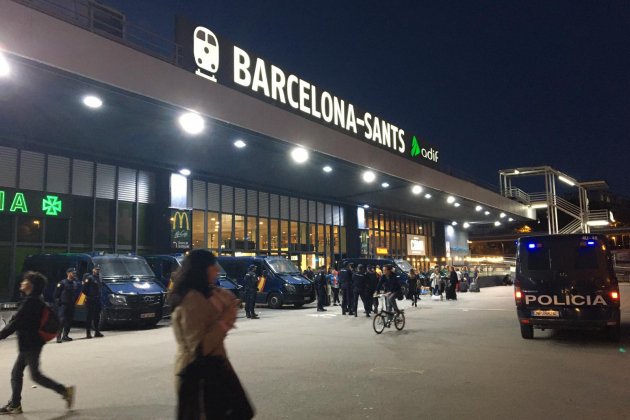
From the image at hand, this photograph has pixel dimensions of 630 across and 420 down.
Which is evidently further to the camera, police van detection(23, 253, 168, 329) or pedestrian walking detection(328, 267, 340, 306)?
pedestrian walking detection(328, 267, 340, 306)

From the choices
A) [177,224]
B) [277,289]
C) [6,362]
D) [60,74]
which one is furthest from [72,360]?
[177,224]

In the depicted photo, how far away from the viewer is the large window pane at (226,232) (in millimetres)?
25327

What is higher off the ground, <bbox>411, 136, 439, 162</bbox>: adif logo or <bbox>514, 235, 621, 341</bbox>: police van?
<bbox>411, 136, 439, 162</bbox>: adif logo

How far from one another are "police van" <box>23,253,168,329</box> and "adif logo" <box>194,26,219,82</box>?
674 cm

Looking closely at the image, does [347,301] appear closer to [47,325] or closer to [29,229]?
[29,229]

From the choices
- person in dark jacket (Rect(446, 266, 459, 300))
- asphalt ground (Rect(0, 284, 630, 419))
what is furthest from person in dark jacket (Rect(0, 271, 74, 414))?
person in dark jacket (Rect(446, 266, 459, 300))

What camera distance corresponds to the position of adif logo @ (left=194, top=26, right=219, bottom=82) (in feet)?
57.5

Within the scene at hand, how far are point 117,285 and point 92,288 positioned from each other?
147cm

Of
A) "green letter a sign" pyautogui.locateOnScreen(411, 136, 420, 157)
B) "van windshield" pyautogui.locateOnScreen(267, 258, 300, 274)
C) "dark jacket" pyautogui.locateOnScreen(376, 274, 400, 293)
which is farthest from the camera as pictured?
"green letter a sign" pyautogui.locateOnScreen(411, 136, 420, 157)

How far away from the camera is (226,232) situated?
2564 cm

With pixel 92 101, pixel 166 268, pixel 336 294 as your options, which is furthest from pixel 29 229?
pixel 336 294

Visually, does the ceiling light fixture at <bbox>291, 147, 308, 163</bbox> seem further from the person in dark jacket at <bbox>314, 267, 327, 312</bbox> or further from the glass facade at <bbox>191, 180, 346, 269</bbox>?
the glass facade at <bbox>191, 180, 346, 269</bbox>

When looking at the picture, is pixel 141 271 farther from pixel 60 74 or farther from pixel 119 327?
pixel 60 74

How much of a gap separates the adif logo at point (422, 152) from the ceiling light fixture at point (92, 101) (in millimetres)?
21448
